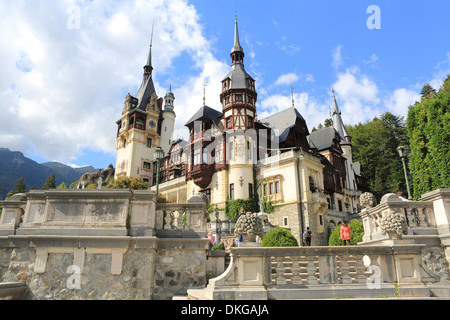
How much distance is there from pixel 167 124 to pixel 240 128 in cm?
2574

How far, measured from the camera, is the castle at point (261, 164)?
32.8 m

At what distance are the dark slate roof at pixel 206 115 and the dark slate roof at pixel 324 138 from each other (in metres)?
15.3

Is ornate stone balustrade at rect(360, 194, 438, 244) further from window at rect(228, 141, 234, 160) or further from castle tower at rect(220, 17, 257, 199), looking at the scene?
window at rect(228, 141, 234, 160)

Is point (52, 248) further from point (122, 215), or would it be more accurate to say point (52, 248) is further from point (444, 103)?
point (444, 103)

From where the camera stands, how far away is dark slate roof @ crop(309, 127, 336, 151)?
44344 mm

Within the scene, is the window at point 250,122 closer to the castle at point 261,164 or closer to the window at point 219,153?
the castle at point 261,164

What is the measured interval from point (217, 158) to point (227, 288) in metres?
31.6

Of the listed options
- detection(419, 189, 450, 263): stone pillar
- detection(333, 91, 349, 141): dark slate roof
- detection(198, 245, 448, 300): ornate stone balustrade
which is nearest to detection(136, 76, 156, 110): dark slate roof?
detection(333, 91, 349, 141): dark slate roof

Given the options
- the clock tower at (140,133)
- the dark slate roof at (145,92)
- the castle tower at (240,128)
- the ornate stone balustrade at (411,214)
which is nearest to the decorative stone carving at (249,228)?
the ornate stone balustrade at (411,214)

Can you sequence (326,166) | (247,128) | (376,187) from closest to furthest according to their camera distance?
(247,128) < (326,166) < (376,187)

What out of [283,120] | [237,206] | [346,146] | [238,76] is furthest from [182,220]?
[346,146]

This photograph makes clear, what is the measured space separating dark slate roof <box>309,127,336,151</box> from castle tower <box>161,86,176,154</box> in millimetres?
27331

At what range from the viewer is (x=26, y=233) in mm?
7898
